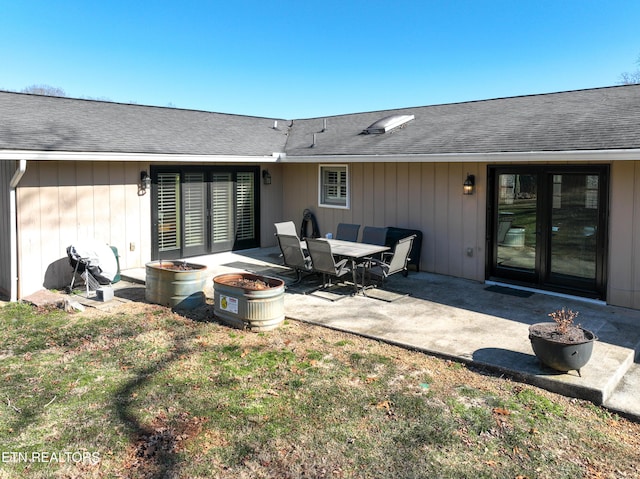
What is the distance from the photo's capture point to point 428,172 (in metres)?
9.00

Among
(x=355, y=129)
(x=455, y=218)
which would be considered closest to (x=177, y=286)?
(x=455, y=218)

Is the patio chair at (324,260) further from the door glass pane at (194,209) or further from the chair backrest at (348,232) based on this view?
the door glass pane at (194,209)

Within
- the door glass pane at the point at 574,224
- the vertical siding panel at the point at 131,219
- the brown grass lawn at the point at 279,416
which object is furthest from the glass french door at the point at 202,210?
the door glass pane at the point at 574,224

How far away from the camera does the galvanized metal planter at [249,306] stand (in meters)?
5.95

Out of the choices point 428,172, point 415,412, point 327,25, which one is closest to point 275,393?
point 415,412

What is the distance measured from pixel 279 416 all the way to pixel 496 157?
5.20 metres

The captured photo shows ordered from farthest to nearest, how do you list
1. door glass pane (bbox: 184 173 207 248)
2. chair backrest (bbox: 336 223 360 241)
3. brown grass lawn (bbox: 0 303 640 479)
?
door glass pane (bbox: 184 173 207 248)
chair backrest (bbox: 336 223 360 241)
brown grass lawn (bbox: 0 303 640 479)

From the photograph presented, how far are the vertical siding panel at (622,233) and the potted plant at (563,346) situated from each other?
267 centimetres

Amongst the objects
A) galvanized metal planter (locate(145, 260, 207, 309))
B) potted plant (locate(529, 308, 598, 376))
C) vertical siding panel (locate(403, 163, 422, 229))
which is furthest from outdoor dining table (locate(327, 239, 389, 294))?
potted plant (locate(529, 308, 598, 376))

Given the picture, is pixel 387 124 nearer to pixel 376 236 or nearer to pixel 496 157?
pixel 376 236

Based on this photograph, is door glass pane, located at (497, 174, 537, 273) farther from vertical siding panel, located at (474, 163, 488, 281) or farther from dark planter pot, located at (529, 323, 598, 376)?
dark planter pot, located at (529, 323, 598, 376)

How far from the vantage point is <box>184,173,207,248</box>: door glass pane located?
33.1 feet

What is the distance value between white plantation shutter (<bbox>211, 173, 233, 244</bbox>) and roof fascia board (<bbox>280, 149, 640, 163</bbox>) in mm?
1835

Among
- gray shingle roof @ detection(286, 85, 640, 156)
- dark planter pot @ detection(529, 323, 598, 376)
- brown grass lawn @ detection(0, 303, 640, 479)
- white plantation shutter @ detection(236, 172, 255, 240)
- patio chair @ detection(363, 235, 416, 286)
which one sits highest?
gray shingle roof @ detection(286, 85, 640, 156)
